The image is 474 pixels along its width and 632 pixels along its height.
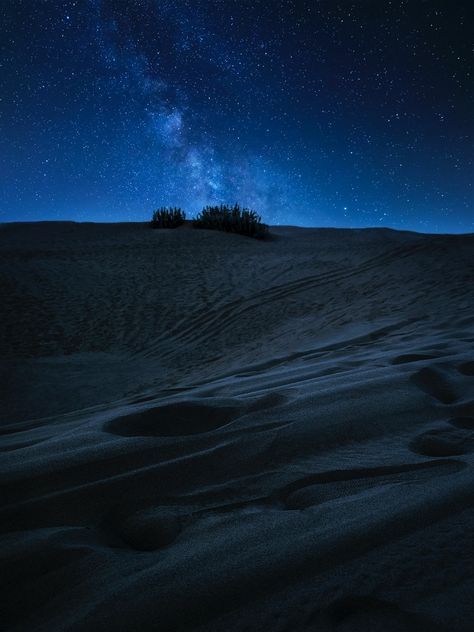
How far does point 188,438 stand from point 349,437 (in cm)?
56

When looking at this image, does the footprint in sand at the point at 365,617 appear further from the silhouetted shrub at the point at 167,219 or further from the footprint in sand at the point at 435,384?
the silhouetted shrub at the point at 167,219

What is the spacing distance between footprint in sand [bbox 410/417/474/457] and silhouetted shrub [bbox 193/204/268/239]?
11.5 meters

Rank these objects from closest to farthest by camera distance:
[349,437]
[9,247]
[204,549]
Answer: [204,549] → [349,437] → [9,247]

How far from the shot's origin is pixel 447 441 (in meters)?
1.39

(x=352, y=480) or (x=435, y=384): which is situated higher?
(x=435, y=384)

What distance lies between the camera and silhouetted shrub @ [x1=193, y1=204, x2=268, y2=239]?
13008 mm

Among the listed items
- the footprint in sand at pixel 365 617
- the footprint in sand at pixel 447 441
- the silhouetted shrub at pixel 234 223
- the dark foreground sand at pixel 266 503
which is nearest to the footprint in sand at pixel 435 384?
the dark foreground sand at pixel 266 503

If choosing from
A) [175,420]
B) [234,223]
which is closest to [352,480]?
[175,420]

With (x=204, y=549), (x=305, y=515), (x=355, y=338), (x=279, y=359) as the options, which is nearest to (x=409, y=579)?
(x=305, y=515)

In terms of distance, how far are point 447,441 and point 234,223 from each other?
12345 mm

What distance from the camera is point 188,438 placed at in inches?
57.6

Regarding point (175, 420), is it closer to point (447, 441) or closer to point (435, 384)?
point (447, 441)

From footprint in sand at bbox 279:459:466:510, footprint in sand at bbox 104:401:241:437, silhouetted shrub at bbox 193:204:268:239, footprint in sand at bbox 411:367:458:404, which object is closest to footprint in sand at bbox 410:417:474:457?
footprint in sand at bbox 279:459:466:510

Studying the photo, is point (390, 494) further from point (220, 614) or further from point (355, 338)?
point (355, 338)
